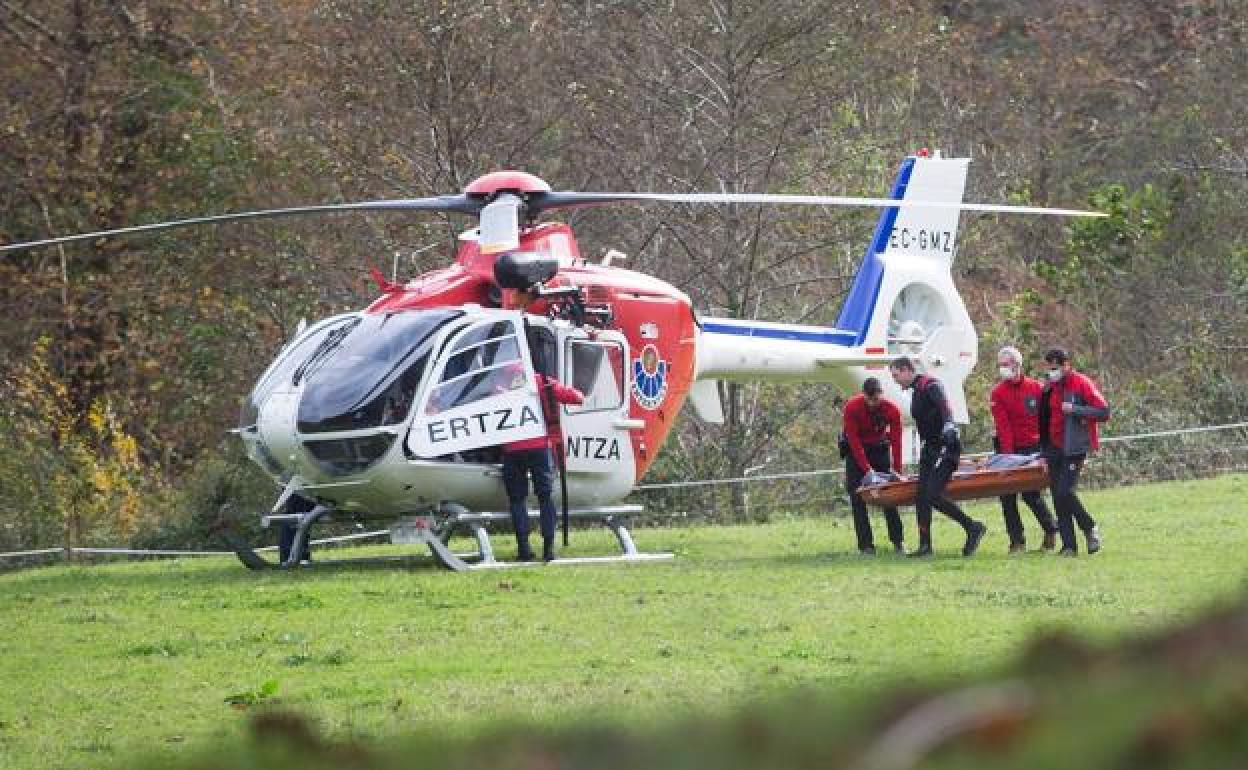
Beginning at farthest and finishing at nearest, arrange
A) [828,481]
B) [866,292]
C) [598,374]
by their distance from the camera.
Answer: [828,481]
[866,292]
[598,374]

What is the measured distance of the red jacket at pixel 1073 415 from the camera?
16.8 metres

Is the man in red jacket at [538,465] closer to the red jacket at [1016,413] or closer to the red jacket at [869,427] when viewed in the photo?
the red jacket at [869,427]

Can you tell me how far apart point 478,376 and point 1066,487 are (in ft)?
15.5

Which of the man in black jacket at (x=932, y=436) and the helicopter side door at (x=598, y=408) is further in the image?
the helicopter side door at (x=598, y=408)

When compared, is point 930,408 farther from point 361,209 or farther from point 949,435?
point 361,209

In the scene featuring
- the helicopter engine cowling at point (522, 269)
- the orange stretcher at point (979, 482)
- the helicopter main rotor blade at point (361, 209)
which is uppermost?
the helicopter main rotor blade at point (361, 209)

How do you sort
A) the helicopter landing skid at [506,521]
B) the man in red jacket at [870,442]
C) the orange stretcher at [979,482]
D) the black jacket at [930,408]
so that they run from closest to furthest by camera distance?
the black jacket at [930,408], the orange stretcher at [979,482], the helicopter landing skid at [506,521], the man in red jacket at [870,442]

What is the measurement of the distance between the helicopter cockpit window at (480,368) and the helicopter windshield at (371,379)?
0.75 feet

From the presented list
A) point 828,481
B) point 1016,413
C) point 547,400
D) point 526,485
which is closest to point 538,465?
point 526,485

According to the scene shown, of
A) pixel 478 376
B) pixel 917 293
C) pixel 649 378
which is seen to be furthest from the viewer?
pixel 917 293

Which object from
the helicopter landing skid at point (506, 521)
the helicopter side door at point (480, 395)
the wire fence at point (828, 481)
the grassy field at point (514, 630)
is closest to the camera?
the grassy field at point (514, 630)

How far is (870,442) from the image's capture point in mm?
18422

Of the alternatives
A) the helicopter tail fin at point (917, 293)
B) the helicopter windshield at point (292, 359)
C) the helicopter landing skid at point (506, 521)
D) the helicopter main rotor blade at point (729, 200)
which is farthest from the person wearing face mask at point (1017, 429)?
the helicopter windshield at point (292, 359)

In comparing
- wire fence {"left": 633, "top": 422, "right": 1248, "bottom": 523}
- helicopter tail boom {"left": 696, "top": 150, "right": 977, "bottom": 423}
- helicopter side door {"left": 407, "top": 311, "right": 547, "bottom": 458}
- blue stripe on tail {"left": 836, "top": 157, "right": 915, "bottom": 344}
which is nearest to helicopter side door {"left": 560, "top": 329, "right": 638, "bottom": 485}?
helicopter side door {"left": 407, "top": 311, "right": 547, "bottom": 458}
